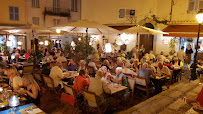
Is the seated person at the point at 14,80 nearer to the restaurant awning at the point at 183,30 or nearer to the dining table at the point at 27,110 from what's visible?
the dining table at the point at 27,110

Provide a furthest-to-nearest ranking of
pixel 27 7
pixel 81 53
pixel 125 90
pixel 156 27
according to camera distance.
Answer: pixel 27 7 → pixel 156 27 → pixel 81 53 → pixel 125 90

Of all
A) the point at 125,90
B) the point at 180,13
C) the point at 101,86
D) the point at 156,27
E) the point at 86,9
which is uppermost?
the point at 86,9

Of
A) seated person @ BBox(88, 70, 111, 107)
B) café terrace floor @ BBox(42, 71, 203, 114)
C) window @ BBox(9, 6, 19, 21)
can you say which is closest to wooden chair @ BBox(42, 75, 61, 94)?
café terrace floor @ BBox(42, 71, 203, 114)

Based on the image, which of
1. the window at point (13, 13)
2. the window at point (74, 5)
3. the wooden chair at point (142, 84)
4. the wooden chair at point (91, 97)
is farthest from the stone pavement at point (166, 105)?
the window at point (74, 5)

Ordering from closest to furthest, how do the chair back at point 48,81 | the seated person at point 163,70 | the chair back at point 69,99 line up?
the chair back at point 69,99, the chair back at point 48,81, the seated person at point 163,70

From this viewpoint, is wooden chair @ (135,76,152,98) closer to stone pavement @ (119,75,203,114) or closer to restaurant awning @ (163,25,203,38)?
stone pavement @ (119,75,203,114)

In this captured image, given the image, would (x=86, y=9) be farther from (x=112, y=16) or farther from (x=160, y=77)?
(x=160, y=77)

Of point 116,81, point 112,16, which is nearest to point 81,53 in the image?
point 116,81

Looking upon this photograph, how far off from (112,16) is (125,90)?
11.9 metres

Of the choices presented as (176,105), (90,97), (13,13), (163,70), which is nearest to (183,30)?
(163,70)

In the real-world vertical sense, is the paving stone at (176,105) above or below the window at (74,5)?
below

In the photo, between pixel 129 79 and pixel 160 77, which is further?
pixel 160 77

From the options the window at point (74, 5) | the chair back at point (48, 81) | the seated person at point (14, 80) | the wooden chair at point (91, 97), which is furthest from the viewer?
the window at point (74, 5)

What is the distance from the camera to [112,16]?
16.2m
